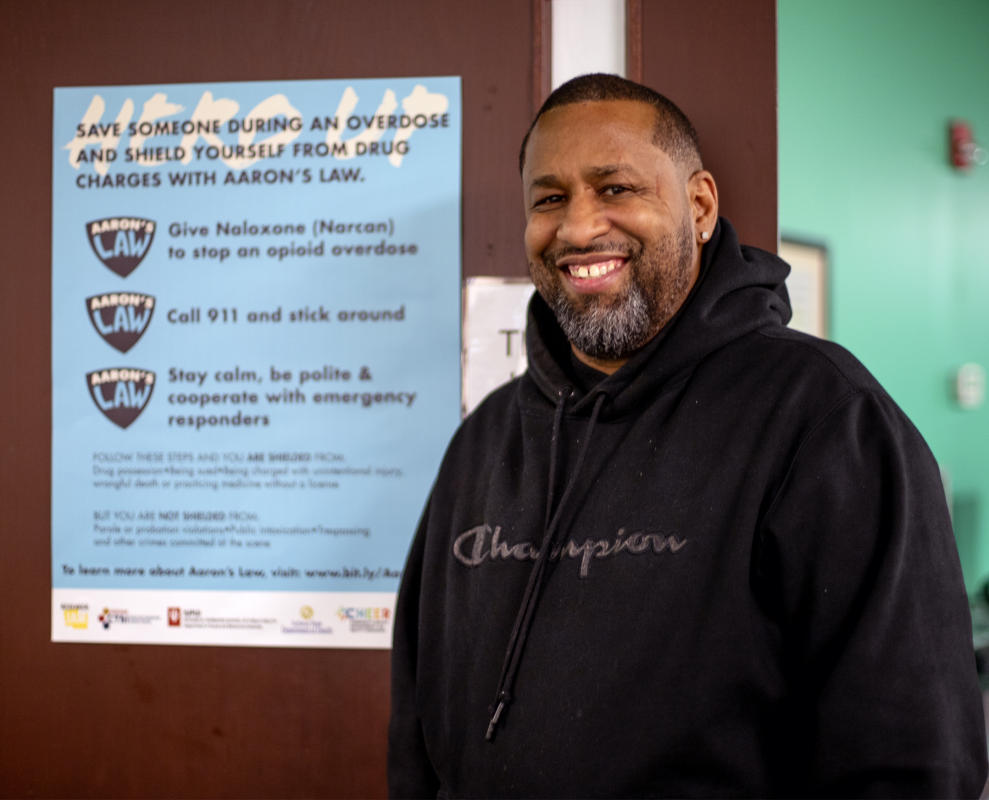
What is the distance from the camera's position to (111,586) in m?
1.48

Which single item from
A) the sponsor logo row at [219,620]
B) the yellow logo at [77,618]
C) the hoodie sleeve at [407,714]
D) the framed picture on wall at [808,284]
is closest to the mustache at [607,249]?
the hoodie sleeve at [407,714]

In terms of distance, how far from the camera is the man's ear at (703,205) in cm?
107

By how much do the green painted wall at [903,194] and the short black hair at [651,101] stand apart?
1269 millimetres

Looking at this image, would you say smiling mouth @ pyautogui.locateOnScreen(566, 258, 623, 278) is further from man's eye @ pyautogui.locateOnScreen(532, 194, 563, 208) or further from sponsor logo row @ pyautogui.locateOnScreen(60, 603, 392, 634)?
sponsor logo row @ pyautogui.locateOnScreen(60, 603, 392, 634)

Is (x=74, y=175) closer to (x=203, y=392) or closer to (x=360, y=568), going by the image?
(x=203, y=392)

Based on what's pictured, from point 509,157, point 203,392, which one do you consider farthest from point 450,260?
point 203,392

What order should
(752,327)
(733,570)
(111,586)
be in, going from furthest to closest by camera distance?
(111,586) < (752,327) < (733,570)

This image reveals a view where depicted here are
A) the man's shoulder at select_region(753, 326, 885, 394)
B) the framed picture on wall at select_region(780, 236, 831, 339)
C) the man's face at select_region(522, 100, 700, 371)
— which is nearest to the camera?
the man's shoulder at select_region(753, 326, 885, 394)

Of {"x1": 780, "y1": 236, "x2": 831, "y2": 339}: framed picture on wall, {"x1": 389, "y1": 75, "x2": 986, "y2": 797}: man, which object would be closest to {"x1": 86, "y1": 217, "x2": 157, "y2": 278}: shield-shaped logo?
{"x1": 389, "y1": 75, "x2": 986, "y2": 797}: man

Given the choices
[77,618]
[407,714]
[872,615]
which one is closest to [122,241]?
[77,618]

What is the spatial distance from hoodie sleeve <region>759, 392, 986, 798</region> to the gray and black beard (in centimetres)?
25

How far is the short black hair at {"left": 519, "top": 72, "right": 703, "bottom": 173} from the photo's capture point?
1040mm

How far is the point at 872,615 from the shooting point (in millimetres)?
822

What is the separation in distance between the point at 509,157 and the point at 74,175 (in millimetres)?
794
